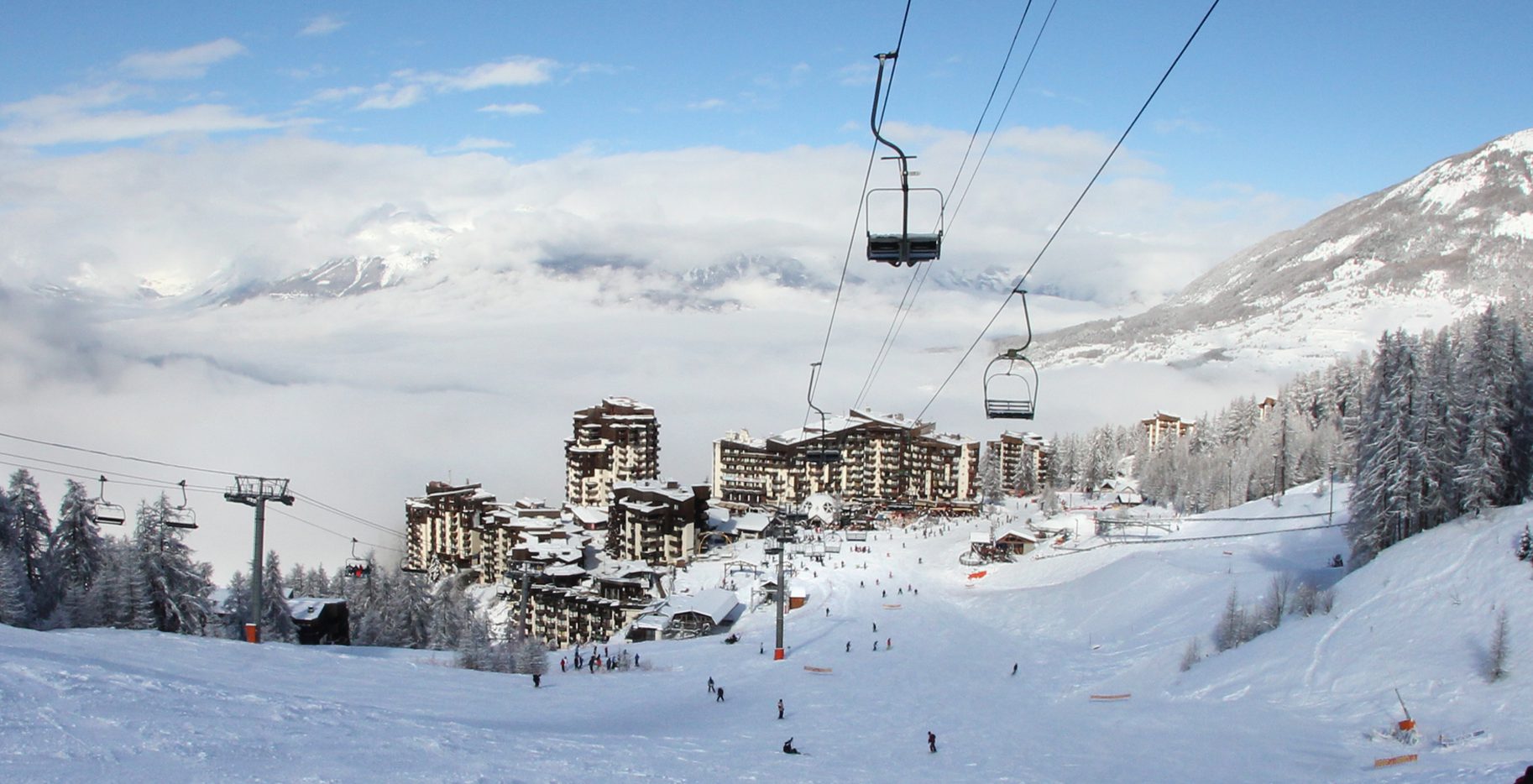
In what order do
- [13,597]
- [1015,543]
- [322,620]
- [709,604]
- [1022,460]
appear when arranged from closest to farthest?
1. [13,597]
2. [322,620]
3. [709,604]
4. [1015,543]
5. [1022,460]

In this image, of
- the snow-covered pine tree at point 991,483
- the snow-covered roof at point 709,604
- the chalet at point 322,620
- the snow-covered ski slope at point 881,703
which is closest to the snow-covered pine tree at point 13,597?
the snow-covered ski slope at point 881,703

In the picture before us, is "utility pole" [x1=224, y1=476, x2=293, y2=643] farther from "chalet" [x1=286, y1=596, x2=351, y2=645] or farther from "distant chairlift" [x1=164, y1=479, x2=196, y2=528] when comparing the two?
"chalet" [x1=286, y1=596, x2=351, y2=645]

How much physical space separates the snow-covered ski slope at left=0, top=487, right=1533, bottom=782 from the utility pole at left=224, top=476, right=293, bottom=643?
1304 mm

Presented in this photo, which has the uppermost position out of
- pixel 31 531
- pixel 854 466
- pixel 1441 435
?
pixel 1441 435

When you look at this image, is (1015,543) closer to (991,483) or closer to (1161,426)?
(991,483)

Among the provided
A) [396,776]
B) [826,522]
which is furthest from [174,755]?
[826,522]

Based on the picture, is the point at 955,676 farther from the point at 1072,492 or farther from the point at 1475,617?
the point at 1072,492

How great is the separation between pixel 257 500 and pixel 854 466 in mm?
106691

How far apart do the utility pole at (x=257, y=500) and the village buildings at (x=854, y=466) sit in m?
95.1

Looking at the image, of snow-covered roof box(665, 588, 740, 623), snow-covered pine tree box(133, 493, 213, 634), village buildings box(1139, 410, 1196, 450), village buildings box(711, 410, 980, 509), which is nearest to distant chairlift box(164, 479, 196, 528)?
snow-covered pine tree box(133, 493, 213, 634)

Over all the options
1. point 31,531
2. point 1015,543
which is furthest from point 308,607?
point 1015,543

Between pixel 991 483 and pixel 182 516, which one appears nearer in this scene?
pixel 182 516

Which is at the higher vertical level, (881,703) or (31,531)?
(31,531)

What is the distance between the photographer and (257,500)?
105ft
